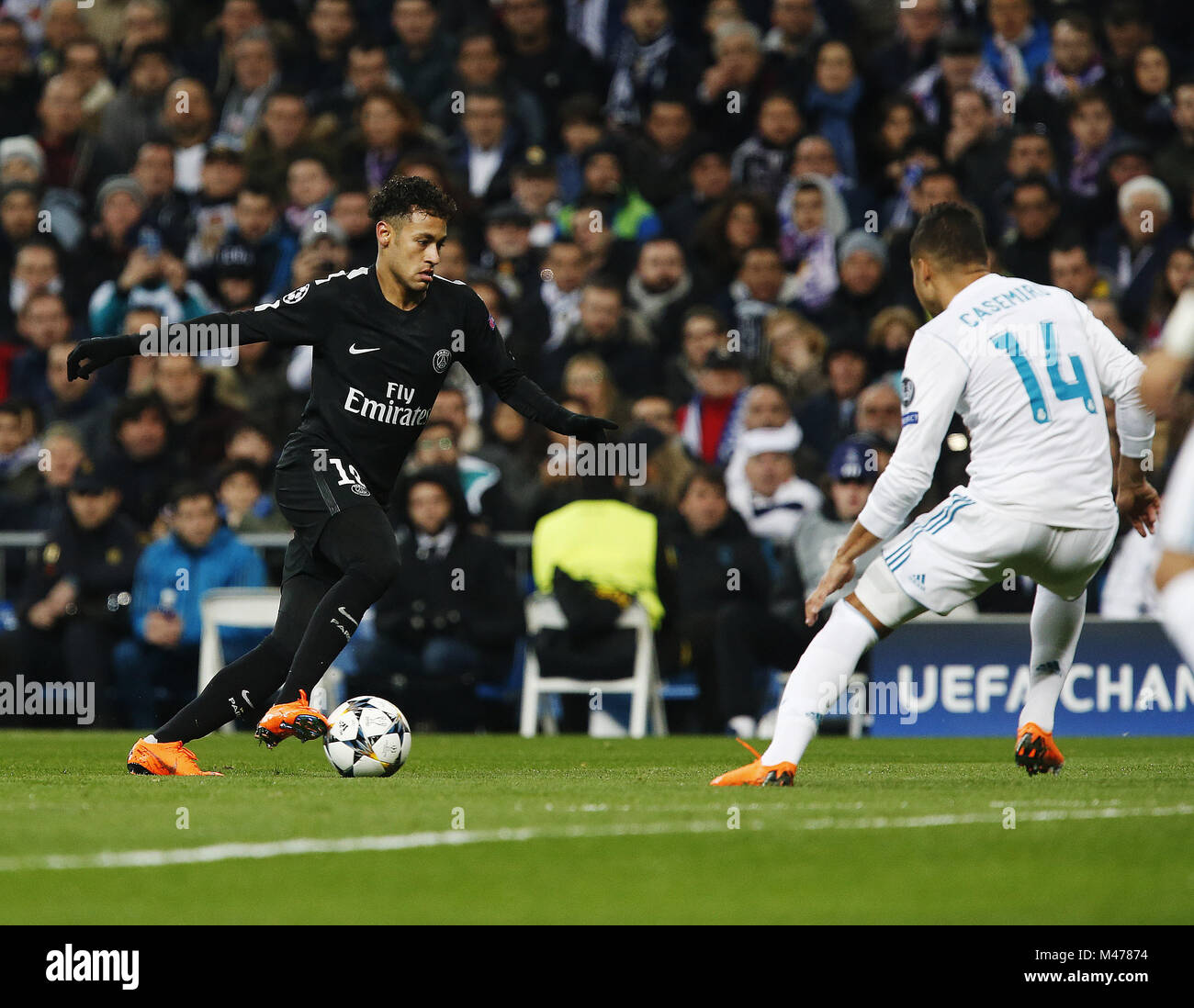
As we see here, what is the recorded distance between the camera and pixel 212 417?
14.5 meters

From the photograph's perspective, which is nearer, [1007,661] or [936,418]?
[936,418]

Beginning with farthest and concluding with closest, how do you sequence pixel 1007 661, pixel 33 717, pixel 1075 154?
pixel 1075 154
pixel 33 717
pixel 1007 661

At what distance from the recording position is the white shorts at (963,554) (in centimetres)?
714

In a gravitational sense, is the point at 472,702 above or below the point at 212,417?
below

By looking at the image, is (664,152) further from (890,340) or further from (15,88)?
(15,88)

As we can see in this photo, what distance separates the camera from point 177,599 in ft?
43.4

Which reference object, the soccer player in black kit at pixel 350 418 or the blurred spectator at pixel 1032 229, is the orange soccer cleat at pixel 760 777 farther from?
the blurred spectator at pixel 1032 229

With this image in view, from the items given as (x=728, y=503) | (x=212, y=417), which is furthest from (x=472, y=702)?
(x=212, y=417)

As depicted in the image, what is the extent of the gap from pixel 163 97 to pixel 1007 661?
9.52m

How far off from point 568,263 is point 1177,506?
1016 centimetres

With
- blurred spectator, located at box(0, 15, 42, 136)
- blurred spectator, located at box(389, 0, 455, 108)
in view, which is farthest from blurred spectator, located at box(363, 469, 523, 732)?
blurred spectator, located at box(0, 15, 42, 136)

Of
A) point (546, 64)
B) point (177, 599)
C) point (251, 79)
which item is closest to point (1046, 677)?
point (177, 599)
